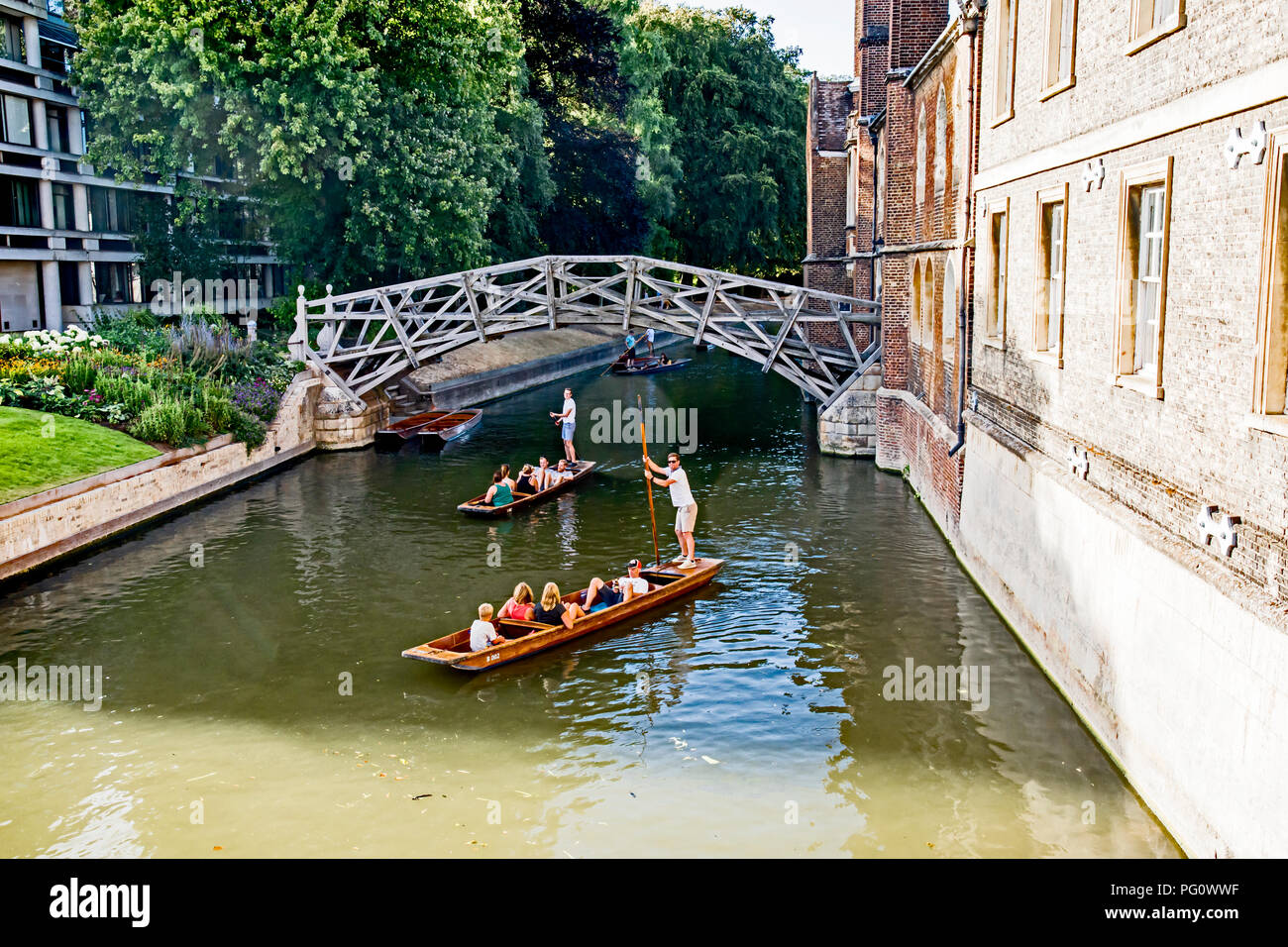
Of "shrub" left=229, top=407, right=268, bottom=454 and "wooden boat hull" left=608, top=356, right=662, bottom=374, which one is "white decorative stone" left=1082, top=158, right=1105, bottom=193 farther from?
"wooden boat hull" left=608, top=356, right=662, bottom=374

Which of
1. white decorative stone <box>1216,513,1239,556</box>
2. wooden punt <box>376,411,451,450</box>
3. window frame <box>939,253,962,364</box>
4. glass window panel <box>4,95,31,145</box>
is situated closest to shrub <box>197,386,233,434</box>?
wooden punt <box>376,411,451,450</box>

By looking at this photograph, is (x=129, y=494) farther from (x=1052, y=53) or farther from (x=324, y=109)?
(x=1052, y=53)

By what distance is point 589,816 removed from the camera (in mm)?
8422

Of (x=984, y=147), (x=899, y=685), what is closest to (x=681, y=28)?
(x=984, y=147)

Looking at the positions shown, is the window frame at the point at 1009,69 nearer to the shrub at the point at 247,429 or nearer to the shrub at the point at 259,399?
the shrub at the point at 247,429

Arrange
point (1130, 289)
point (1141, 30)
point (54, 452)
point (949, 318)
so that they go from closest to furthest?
point (1141, 30)
point (1130, 289)
point (54, 452)
point (949, 318)

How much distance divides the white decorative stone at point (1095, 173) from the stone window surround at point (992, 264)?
321 centimetres

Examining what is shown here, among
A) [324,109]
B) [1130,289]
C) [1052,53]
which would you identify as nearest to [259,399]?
[324,109]

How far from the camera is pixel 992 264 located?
14.5 meters

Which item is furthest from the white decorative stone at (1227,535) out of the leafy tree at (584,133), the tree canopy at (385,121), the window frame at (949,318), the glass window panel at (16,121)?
the leafy tree at (584,133)

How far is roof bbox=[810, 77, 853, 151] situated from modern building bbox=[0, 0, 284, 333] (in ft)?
52.7

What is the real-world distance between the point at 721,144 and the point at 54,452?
30710 millimetres

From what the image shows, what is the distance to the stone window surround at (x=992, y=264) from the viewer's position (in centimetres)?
1349
